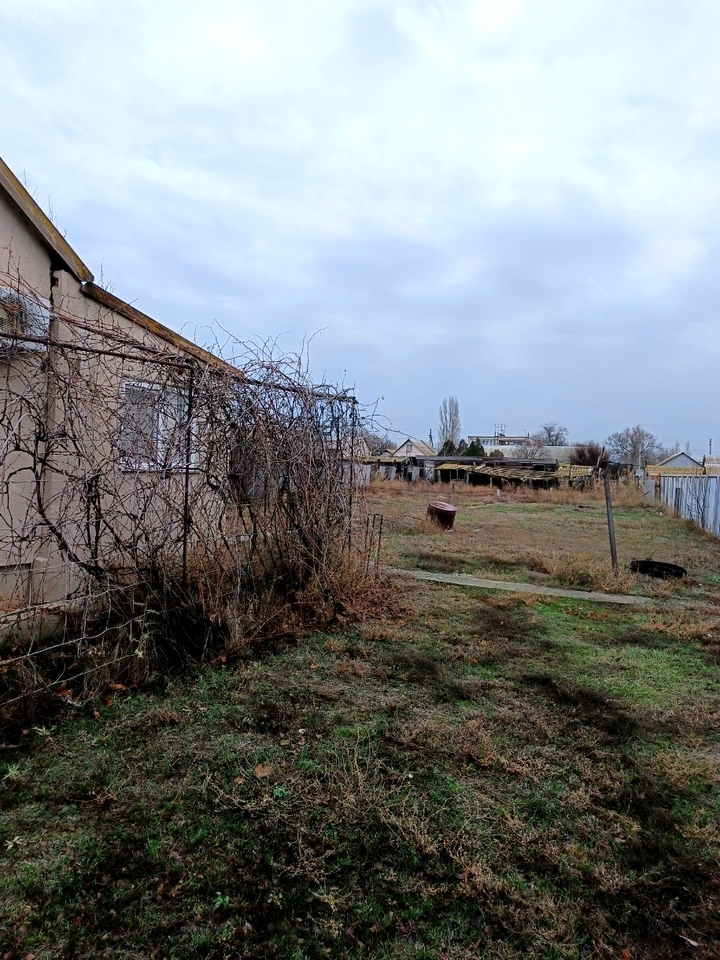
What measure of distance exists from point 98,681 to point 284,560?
1966 millimetres

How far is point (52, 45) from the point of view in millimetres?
6863

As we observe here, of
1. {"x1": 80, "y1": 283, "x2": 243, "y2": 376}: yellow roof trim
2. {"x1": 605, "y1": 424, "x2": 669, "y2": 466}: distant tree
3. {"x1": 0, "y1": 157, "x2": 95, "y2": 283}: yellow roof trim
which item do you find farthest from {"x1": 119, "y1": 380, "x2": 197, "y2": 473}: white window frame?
{"x1": 605, "y1": 424, "x2": 669, "y2": 466}: distant tree

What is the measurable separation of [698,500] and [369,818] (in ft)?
49.0

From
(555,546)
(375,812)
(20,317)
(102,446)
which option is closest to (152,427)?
(102,446)

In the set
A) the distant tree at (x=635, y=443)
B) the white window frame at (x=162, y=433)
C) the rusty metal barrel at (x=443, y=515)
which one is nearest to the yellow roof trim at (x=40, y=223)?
the white window frame at (x=162, y=433)

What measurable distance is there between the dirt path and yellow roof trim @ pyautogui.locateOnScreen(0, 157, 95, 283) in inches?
206

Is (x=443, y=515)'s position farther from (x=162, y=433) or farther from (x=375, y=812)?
(x=375, y=812)

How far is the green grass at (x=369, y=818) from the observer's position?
5.80 feet

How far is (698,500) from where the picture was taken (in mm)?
13930

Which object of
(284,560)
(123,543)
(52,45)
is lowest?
(284,560)

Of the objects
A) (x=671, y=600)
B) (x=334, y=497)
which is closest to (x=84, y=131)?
(x=334, y=497)

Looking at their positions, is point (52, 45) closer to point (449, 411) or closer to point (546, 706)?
point (546, 706)

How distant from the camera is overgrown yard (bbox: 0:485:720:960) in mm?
1771

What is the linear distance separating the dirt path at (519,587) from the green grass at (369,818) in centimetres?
235
